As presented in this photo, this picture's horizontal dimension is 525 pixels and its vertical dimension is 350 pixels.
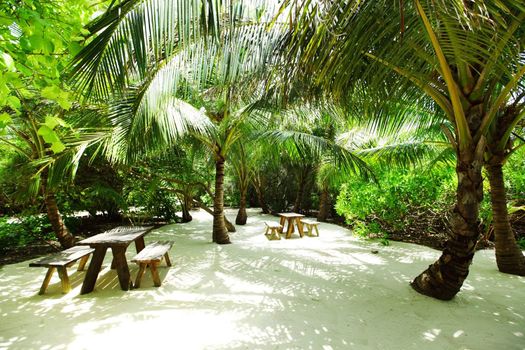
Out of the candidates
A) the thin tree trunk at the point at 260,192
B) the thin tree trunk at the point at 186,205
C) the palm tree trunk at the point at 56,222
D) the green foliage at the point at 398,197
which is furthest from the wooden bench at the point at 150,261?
the thin tree trunk at the point at 260,192

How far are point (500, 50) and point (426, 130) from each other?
3.36 meters

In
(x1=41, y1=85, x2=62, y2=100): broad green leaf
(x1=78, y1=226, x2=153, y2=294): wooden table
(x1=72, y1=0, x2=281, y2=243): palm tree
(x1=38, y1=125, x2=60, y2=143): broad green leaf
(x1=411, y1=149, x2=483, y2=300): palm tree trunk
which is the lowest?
(x1=78, y1=226, x2=153, y2=294): wooden table

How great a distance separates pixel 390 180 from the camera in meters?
6.64

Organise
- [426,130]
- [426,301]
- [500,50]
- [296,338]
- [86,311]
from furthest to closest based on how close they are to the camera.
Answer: [426,130] < [426,301] < [86,311] < [296,338] < [500,50]

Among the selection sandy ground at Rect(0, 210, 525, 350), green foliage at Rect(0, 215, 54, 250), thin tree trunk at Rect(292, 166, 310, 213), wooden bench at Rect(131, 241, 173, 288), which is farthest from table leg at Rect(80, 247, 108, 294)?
thin tree trunk at Rect(292, 166, 310, 213)

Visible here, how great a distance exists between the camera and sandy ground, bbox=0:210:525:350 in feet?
8.74

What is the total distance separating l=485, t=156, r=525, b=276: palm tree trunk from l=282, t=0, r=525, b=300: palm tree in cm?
109

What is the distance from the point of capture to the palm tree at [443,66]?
2.46 metres

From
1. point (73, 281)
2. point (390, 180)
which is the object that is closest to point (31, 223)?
point (73, 281)

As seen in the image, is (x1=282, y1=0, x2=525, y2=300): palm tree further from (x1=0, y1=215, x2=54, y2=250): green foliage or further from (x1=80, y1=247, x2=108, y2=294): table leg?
(x1=0, y1=215, x2=54, y2=250): green foliage

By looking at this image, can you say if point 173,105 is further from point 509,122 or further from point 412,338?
point 509,122

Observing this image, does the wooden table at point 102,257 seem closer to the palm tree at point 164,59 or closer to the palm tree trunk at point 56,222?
the palm tree at point 164,59

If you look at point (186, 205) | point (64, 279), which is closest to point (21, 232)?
point (64, 279)

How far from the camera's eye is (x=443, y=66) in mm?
2797
